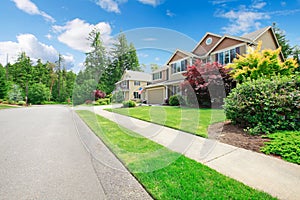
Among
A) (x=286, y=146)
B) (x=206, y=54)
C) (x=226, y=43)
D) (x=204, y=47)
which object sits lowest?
(x=286, y=146)

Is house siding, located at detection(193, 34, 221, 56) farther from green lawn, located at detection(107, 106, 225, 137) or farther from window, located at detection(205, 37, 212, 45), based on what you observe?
green lawn, located at detection(107, 106, 225, 137)

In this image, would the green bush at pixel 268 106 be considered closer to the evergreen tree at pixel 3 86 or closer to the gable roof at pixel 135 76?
the gable roof at pixel 135 76

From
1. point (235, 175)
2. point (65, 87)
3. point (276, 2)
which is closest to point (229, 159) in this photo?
point (235, 175)

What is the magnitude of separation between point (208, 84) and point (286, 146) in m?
9.00

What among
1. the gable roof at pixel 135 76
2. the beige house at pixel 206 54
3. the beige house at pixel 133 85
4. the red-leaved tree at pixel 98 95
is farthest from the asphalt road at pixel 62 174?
the red-leaved tree at pixel 98 95

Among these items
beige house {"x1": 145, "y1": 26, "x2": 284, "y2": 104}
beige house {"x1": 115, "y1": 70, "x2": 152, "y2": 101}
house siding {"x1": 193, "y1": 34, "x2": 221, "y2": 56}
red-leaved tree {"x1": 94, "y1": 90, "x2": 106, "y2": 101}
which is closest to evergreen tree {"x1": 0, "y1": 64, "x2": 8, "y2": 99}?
red-leaved tree {"x1": 94, "y1": 90, "x2": 106, "y2": 101}

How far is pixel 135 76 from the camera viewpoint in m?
29.6

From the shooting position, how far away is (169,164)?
309 cm

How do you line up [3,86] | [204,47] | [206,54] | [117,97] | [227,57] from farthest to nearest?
[3,86], [117,97], [204,47], [206,54], [227,57]

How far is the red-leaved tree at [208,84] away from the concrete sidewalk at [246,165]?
8.54 m

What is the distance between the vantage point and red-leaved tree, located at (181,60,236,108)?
12.2m

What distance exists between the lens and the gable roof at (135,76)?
26600 mm

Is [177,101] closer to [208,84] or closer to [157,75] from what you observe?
[208,84]

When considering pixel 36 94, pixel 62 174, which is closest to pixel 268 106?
pixel 62 174
